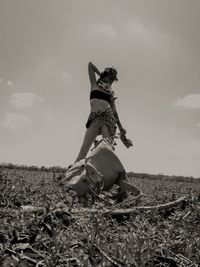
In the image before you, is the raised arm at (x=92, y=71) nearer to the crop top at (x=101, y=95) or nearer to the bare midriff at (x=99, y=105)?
the crop top at (x=101, y=95)

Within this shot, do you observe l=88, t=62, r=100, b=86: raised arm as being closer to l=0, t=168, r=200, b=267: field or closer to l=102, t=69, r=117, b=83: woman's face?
l=102, t=69, r=117, b=83: woman's face

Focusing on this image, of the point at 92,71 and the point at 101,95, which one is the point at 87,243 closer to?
the point at 101,95

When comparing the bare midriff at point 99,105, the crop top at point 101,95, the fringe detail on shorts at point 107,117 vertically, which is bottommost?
the fringe detail on shorts at point 107,117

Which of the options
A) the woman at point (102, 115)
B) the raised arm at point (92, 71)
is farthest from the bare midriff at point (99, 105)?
the raised arm at point (92, 71)

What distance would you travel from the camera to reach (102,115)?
675 centimetres

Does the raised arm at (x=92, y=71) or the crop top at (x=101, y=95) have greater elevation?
the raised arm at (x=92, y=71)

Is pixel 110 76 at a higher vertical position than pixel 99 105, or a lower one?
higher

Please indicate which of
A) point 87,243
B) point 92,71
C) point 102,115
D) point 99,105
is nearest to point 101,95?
point 99,105

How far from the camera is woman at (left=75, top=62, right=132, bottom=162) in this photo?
675cm

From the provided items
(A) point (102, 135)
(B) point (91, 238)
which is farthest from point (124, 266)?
(A) point (102, 135)

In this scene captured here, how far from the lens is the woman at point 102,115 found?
22.1ft

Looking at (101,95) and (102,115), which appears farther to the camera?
(101,95)


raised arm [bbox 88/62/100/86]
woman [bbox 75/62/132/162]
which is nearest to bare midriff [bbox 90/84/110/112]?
woman [bbox 75/62/132/162]

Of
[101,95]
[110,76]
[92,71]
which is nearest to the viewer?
[101,95]
